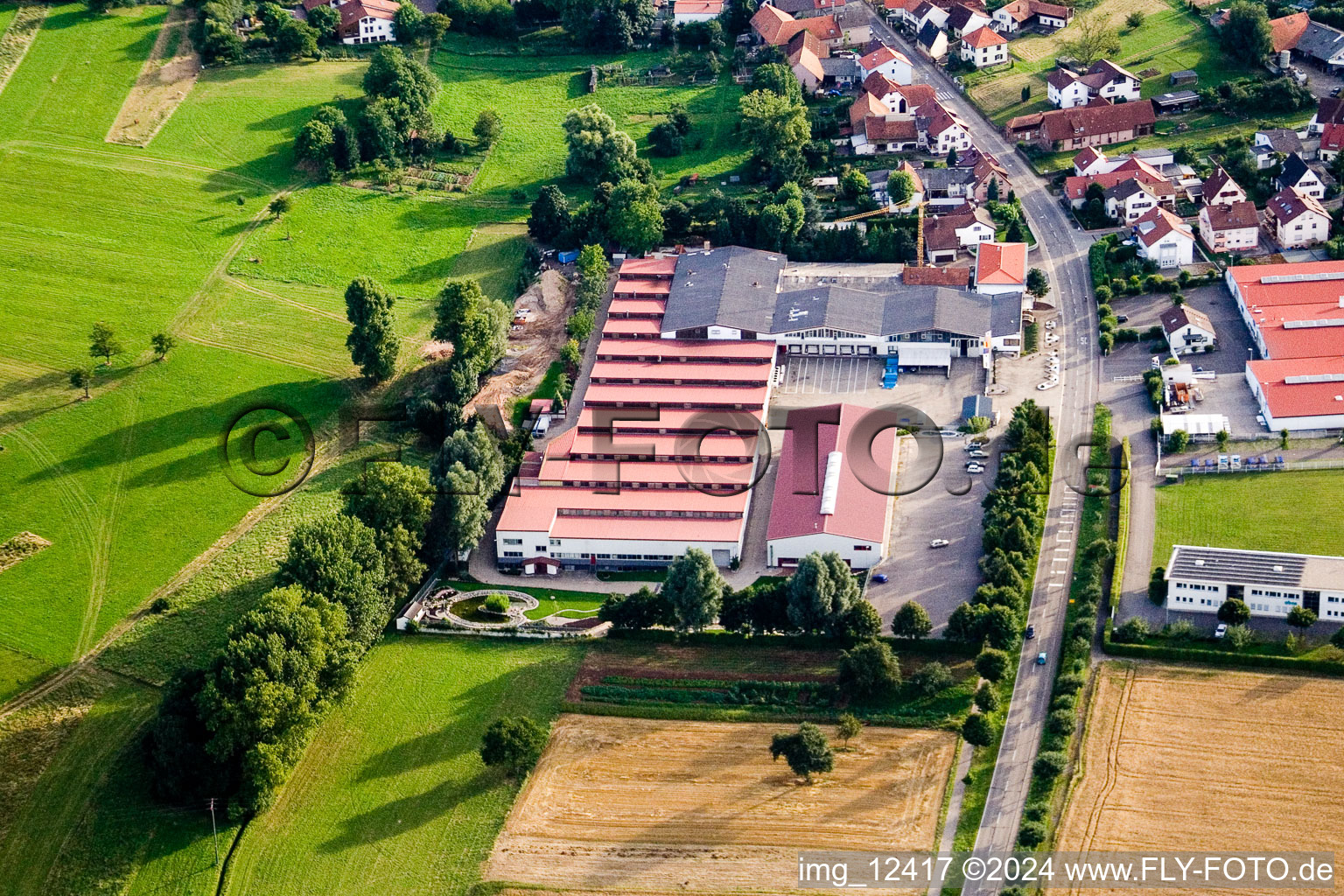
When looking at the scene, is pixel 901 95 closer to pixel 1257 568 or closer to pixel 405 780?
pixel 1257 568

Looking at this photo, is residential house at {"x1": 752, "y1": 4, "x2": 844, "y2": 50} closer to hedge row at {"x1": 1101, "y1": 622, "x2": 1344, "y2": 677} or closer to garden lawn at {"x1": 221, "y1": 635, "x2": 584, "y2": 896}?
garden lawn at {"x1": 221, "y1": 635, "x2": 584, "y2": 896}

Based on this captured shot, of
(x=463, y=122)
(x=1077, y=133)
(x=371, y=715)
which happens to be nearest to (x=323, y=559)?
(x=371, y=715)

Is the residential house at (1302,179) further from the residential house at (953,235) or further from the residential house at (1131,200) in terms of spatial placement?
the residential house at (953,235)

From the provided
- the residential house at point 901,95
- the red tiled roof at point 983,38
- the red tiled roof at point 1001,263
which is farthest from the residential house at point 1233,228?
the red tiled roof at point 983,38

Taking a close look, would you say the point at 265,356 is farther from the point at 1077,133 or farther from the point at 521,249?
the point at 1077,133

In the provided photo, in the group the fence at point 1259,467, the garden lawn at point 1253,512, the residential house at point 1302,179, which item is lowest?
the garden lawn at point 1253,512

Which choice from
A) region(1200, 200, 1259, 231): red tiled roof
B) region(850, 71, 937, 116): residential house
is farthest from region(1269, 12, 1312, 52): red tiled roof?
region(850, 71, 937, 116): residential house
